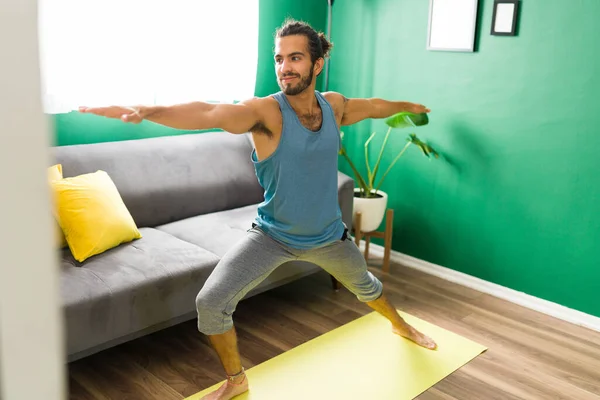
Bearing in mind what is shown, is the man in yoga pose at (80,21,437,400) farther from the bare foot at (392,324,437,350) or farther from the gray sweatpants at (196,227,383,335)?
the bare foot at (392,324,437,350)

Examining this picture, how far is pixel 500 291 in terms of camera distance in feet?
11.0

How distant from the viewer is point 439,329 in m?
2.91

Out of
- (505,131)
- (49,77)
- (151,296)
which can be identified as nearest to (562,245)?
(505,131)

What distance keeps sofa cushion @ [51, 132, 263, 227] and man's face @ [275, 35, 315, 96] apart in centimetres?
111

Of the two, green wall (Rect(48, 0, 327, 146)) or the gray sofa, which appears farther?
green wall (Rect(48, 0, 327, 146))

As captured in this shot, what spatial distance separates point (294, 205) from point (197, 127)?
50 centimetres

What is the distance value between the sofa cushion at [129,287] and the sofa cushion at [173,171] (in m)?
0.38

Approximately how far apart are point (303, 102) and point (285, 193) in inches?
14.4

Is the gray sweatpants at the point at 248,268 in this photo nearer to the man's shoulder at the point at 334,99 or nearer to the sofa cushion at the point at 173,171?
the man's shoulder at the point at 334,99

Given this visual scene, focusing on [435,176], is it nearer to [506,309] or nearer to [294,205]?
[506,309]

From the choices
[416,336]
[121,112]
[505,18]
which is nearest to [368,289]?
[416,336]

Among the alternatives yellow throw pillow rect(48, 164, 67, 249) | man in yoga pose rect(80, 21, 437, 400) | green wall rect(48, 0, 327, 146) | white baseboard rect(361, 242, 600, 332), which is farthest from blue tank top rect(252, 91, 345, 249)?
white baseboard rect(361, 242, 600, 332)

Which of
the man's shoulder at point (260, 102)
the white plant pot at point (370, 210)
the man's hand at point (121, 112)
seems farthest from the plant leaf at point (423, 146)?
the man's hand at point (121, 112)

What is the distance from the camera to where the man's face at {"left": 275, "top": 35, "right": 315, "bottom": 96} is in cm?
223
